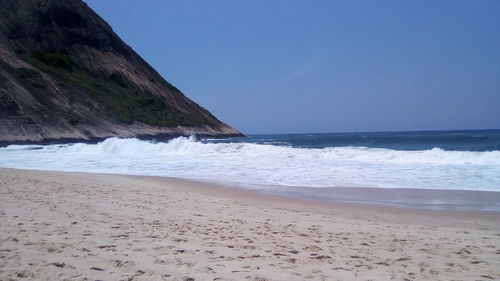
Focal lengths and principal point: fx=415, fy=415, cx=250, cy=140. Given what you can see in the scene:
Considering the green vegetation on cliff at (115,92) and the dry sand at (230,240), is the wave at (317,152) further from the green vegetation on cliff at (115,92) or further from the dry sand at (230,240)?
the green vegetation on cliff at (115,92)

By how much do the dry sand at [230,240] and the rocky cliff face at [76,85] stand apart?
2846cm

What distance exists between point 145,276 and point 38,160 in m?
17.4

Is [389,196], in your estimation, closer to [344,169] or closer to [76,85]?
[344,169]

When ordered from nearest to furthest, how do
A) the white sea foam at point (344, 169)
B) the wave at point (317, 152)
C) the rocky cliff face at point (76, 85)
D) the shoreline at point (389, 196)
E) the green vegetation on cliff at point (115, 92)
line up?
the shoreline at point (389, 196)
the white sea foam at point (344, 169)
the wave at point (317, 152)
the rocky cliff face at point (76, 85)
the green vegetation on cliff at point (115, 92)

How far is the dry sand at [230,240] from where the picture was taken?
396 centimetres

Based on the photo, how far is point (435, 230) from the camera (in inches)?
243

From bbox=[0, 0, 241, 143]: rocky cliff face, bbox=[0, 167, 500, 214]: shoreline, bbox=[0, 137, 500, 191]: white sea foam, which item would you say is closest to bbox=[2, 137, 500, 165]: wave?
bbox=[0, 137, 500, 191]: white sea foam

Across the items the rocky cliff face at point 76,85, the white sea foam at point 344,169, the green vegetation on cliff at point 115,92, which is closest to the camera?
the white sea foam at point 344,169

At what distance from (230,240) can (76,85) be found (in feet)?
154

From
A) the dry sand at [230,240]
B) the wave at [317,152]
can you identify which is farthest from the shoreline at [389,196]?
the wave at [317,152]

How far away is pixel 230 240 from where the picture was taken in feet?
16.8

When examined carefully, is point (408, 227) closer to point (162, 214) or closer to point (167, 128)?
point (162, 214)

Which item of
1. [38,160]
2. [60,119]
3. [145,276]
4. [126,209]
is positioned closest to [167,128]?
[60,119]

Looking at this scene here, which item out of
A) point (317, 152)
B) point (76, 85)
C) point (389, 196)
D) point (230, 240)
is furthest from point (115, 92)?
point (230, 240)
